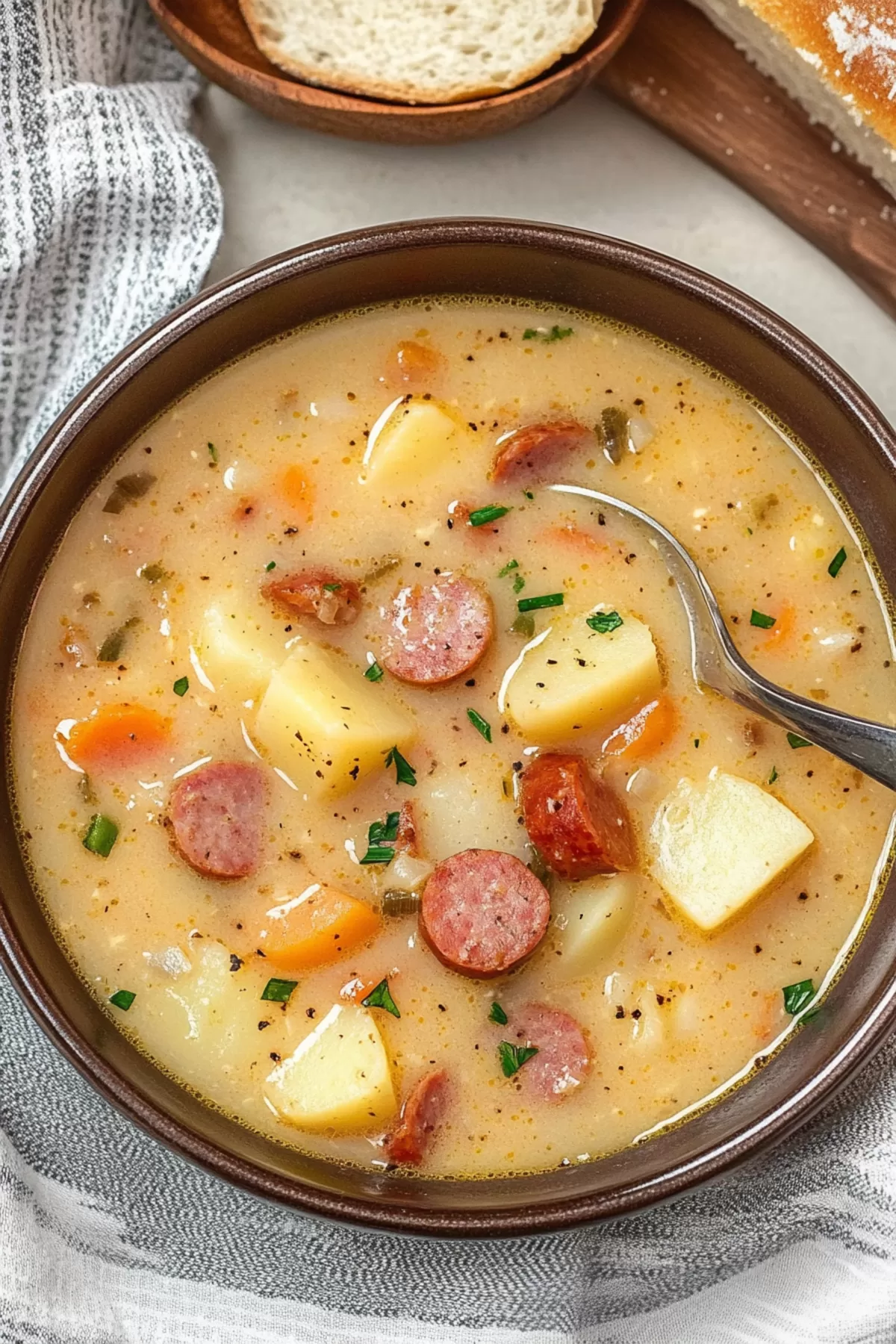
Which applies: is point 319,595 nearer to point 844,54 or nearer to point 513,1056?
point 513,1056

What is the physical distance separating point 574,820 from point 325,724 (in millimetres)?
518

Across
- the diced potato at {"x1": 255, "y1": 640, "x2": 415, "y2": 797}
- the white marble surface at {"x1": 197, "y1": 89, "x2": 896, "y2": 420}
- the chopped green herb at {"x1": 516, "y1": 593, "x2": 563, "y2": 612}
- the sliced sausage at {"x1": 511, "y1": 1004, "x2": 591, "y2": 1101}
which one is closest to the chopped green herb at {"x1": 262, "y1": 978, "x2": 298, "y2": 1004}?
the diced potato at {"x1": 255, "y1": 640, "x2": 415, "y2": 797}

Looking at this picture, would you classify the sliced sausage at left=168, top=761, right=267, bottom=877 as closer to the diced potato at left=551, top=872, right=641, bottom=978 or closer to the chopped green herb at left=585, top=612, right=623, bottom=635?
the diced potato at left=551, top=872, right=641, bottom=978

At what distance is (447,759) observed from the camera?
2.86 m

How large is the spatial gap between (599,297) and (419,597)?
2.46 ft

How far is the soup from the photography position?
2.79 metres

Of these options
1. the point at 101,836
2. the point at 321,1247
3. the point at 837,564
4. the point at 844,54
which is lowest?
the point at 321,1247

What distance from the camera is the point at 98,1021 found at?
110 inches

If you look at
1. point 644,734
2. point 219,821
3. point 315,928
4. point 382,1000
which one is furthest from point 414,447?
point 382,1000

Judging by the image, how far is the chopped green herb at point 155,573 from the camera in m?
2.92

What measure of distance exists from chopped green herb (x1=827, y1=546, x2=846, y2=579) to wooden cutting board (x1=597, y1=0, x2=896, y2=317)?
2.40ft

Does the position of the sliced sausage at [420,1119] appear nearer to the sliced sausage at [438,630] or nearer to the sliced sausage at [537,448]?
the sliced sausage at [438,630]

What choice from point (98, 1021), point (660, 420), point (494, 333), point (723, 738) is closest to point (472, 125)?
point (494, 333)

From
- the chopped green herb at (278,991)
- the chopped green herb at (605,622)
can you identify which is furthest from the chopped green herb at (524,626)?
the chopped green herb at (278,991)
